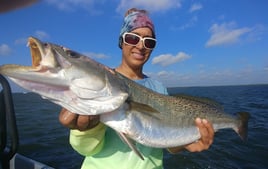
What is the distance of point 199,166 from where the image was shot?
11844mm

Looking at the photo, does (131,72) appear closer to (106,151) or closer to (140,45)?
(140,45)

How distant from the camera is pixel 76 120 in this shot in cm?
269

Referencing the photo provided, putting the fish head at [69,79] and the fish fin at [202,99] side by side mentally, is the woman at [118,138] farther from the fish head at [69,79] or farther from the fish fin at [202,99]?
the fish fin at [202,99]

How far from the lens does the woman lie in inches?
113

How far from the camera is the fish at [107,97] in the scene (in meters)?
2.29

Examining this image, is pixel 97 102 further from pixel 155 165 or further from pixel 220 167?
pixel 220 167

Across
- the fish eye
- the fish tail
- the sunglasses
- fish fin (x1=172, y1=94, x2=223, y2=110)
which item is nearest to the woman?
the sunglasses

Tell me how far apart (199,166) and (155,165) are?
9.20 meters

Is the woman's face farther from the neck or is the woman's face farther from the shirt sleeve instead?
the shirt sleeve

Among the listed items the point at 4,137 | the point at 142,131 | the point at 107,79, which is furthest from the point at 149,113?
the point at 4,137

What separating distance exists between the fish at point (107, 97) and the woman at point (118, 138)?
138mm

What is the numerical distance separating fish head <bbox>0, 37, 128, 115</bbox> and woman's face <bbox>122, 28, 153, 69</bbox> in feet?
3.09

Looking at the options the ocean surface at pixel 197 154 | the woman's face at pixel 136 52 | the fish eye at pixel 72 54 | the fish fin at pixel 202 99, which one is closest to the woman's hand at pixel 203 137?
the fish fin at pixel 202 99

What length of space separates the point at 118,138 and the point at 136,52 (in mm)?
1263
